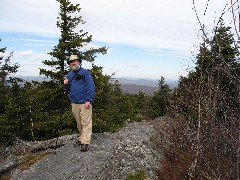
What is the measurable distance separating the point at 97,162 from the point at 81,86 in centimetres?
223

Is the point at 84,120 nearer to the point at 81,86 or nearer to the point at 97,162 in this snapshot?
the point at 81,86

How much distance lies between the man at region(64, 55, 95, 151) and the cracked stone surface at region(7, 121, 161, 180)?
53 cm

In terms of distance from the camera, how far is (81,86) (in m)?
9.28

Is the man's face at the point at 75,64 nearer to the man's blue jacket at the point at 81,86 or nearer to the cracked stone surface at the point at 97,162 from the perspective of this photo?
the man's blue jacket at the point at 81,86

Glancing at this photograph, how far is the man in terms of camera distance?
915 centimetres

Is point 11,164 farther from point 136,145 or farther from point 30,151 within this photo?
point 136,145

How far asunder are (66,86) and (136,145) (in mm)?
3454

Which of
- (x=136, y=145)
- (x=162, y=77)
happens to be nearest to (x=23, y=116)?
(x=136, y=145)

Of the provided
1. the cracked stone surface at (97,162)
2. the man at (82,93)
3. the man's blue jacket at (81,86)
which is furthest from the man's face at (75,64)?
the cracked stone surface at (97,162)

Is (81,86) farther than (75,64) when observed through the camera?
Yes

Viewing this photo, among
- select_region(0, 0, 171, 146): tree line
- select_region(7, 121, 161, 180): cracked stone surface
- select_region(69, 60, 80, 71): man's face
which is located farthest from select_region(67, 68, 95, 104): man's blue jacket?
select_region(0, 0, 171, 146): tree line

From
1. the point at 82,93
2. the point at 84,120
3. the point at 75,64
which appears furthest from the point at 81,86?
the point at 84,120

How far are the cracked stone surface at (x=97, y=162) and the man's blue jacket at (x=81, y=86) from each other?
5.50 ft

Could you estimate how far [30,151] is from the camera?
36.8 feet
